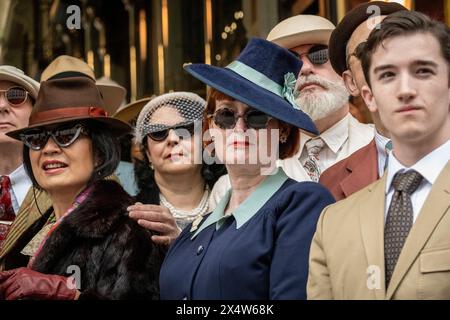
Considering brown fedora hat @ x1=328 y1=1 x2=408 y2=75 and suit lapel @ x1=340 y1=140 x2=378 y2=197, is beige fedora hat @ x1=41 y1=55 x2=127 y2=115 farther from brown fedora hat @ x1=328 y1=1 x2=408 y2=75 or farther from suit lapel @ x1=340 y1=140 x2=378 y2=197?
suit lapel @ x1=340 y1=140 x2=378 y2=197

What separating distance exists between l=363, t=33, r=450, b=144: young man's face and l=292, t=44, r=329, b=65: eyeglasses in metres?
1.56

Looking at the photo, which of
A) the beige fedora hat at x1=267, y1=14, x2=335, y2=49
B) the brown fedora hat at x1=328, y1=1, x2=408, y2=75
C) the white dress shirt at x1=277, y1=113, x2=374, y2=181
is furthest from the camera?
the beige fedora hat at x1=267, y1=14, x2=335, y2=49

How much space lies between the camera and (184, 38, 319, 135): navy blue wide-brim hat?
10.5 ft

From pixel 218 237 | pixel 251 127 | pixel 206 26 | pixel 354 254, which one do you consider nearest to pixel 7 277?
pixel 218 237

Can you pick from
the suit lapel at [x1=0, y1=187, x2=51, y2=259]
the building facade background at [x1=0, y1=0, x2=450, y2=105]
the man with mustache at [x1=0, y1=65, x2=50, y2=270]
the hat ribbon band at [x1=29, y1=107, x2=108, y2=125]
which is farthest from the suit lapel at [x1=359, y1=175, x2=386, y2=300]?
the building facade background at [x1=0, y1=0, x2=450, y2=105]

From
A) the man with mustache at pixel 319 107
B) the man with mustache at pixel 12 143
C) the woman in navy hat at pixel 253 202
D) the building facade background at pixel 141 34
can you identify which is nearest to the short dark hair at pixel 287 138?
the woman in navy hat at pixel 253 202

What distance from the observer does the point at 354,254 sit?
274 cm

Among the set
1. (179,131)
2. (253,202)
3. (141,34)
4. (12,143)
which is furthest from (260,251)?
(141,34)

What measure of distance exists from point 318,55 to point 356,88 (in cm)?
64

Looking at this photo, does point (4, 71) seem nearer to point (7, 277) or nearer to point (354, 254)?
point (7, 277)

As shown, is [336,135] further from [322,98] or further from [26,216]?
[26,216]

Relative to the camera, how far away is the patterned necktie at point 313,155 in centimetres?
A: 412

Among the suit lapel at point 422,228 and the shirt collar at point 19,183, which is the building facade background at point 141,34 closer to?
the shirt collar at point 19,183

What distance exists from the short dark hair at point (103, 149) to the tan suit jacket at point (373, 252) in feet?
4.47
